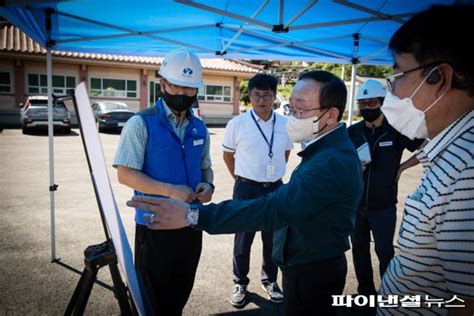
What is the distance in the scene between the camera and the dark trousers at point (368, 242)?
3.31 m

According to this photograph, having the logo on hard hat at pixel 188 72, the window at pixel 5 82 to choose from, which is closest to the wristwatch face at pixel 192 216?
the logo on hard hat at pixel 188 72

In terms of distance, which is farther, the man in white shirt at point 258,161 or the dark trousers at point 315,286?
the man in white shirt at point 258,161

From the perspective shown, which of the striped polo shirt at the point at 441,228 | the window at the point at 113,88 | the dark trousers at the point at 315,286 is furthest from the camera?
the window at the point at 113,88

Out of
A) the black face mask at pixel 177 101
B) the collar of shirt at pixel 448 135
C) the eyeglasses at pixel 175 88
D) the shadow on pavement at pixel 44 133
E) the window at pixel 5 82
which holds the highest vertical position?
the window at pixel 5 82

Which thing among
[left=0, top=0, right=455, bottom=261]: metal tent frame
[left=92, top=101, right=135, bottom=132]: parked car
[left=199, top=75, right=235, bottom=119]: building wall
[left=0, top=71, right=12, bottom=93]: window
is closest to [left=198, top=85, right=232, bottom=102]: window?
[left=199, top=75, right=235, bottom=119]: building wall

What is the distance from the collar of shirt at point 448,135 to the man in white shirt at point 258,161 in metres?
2.22

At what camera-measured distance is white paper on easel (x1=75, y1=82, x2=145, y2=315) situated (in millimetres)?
1220

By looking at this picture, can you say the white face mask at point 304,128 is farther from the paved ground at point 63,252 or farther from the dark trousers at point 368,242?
the paved ground at point 63,252

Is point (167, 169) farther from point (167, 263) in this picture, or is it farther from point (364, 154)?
point (364, 154)

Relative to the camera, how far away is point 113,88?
22.2 metres

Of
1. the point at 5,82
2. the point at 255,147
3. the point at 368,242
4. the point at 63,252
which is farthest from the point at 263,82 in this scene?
the point at 5,82

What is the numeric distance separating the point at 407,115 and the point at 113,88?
23107 mm

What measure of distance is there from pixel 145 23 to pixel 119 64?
62.6ft

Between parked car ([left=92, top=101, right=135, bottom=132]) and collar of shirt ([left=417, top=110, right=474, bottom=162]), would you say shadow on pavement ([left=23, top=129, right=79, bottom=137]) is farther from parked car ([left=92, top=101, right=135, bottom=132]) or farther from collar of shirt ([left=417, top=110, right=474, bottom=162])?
collar of shirt ([left=417, top=110, right=474, bottom=162])
